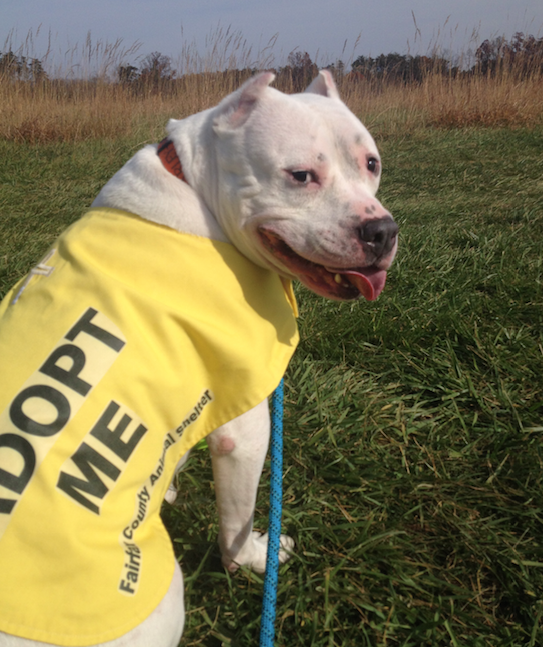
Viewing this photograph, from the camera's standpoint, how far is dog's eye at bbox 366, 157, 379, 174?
1797 millimetres

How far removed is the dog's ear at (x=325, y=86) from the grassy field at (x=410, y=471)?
1352 mm

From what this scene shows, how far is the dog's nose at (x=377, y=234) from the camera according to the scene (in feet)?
5.27

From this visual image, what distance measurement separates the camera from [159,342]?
1316 mm

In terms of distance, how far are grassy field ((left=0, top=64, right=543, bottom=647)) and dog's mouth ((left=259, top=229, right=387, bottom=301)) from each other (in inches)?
33.6

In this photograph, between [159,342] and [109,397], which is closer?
[109,397]

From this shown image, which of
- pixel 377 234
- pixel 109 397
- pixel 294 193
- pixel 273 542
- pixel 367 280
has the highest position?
pixel 294 193

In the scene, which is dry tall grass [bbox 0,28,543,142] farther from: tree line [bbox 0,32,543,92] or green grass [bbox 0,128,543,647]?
green grass [bbox 0,128,543,647]

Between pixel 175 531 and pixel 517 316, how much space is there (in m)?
2.29

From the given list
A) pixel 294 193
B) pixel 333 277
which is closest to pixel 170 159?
pixel 294 193

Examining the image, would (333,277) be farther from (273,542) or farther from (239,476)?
(273,542)

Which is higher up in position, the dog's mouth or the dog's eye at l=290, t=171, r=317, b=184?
the dog's eye at l=290, t=171, r=317, b=184

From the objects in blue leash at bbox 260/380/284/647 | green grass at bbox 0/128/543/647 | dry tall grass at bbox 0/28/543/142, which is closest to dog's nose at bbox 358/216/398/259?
blue leash at bbox 260/380/284/647

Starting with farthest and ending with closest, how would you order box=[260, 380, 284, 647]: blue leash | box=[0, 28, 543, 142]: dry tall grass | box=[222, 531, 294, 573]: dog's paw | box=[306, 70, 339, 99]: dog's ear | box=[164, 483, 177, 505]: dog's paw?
1. box=[0, 28, 543, 142]: dry tall grass
2. box=[164, 483, 177, 505]: dog's paw
3. box=[306, 70, 339, 99]: dog's ear
4. box=[222, 531, 294, 573]: dog's paw
5. box=[260, 380, 284, 647]: blue leash

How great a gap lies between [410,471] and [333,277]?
1014mm
